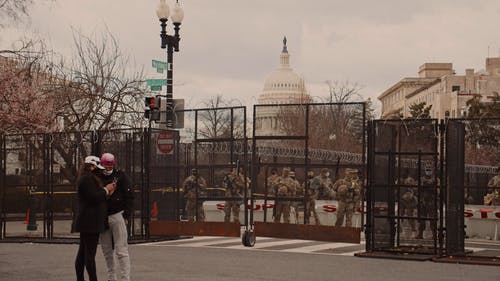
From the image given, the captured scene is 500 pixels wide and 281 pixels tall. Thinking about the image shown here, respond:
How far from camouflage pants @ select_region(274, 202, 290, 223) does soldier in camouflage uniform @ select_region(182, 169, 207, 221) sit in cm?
201

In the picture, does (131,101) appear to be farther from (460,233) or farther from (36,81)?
(460,233)

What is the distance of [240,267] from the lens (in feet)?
55.8

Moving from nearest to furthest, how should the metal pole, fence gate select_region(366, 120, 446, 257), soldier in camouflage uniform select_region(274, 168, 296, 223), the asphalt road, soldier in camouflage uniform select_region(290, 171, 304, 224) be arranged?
the asphalt road → fence gate select_region(366, 120, 446, 257) → soldier in camouflage uniform select_region(290, 171, 304, 224) → soldier in camouflage uniform select_region(274, 168, 296, 223) → the metal pole

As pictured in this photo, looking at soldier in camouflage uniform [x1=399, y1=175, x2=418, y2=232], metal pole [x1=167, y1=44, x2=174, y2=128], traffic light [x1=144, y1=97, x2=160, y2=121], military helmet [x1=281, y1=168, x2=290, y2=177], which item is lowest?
soldier in camouflage uniform [x1=399, y1=175, x2=418, y2=232]

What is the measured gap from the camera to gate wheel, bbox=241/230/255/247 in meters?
21.7

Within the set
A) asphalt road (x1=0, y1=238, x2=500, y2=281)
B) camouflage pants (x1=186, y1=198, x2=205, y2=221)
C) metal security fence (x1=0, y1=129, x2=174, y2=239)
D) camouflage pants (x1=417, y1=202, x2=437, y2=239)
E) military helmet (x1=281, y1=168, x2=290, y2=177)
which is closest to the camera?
asphalt road (x1=0, y1=238, x2=500, y2=281)

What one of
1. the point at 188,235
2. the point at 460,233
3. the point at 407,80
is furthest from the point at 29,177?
the point at 407,80

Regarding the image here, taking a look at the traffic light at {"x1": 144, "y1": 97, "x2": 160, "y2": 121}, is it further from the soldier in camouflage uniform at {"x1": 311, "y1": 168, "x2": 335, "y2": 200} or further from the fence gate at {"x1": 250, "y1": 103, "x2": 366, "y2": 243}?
the soldier in camouflage uniform at {"x1": 311, "y1": 168, "x2": 335, "y2": 200}

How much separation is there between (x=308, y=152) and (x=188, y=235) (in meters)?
4.09

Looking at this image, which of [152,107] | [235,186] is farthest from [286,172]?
[152,107]

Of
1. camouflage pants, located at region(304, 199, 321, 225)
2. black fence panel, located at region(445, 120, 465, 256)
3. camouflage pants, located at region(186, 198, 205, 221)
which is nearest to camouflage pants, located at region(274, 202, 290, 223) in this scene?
camouflage pants, located at region(304, 199, 321, 225)

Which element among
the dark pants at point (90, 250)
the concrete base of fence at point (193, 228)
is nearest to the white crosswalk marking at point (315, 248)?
the concrete base of fence at point (193, 228)

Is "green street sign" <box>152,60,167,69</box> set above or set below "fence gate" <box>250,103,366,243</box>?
above

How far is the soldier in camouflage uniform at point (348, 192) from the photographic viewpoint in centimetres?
2108
